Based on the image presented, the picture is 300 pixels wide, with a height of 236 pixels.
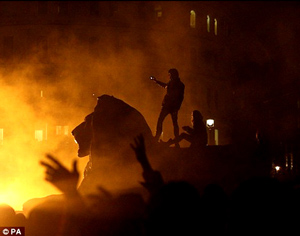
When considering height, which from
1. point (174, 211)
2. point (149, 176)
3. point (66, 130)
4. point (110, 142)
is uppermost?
point (66, 130)

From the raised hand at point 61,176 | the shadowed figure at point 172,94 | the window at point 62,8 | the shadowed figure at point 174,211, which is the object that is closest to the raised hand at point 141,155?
the raised hand at point 61,176

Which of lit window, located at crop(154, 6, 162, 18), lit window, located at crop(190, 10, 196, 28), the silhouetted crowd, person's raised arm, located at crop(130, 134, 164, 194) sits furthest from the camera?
lit window, located at crop(190, 10, 196, 28)

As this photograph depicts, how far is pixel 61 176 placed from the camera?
4.28 m

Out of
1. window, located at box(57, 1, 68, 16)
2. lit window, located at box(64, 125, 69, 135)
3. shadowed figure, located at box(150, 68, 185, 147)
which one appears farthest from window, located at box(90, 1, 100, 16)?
shadowed figure, located at box(150, 68, 185, 147)

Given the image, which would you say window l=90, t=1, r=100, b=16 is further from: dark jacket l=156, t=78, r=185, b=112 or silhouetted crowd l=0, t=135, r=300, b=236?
silhouetted crowd l=0, t=135, r=300, b=236

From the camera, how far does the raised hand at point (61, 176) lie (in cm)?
426

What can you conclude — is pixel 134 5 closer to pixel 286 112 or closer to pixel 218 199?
pixel 286 112

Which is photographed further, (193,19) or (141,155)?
(193,19)

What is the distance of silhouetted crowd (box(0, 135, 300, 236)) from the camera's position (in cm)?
299

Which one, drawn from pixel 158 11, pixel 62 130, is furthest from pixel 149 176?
pixel 158 11

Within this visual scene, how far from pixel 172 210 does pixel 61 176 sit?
1397 millimetres

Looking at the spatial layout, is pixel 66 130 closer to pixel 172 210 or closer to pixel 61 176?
pixel 61 176

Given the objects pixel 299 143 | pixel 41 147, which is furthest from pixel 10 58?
pixel 299 143

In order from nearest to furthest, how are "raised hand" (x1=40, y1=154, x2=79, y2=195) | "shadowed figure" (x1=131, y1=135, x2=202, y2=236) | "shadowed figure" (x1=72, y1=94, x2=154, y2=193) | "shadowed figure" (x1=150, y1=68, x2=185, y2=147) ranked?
1. "shadowed figure" (x1=131, y1=135, x2=202, y2=236)
2. "raised hand" (x1=40, y1=154, x2=79, y2=195)
3. "shadowed figure" (x1=72, y1=94, x2=154, y2=193)
4. "shadowed figure" (x1=150, y1=68, x2=185, y2=147)
